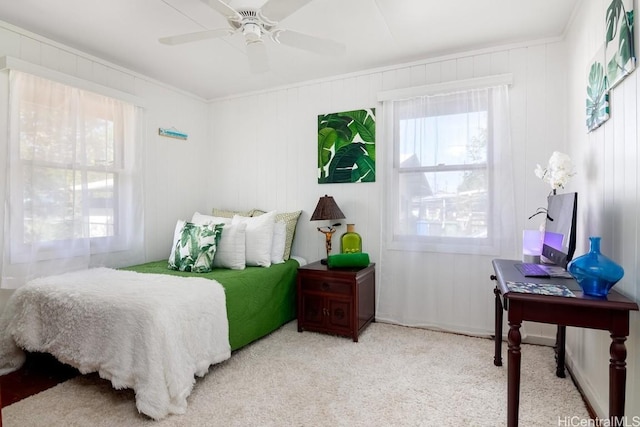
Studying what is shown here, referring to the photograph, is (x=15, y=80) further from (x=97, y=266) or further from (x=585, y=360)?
(x=585, y=360)

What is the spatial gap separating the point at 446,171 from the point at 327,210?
109 centimetres

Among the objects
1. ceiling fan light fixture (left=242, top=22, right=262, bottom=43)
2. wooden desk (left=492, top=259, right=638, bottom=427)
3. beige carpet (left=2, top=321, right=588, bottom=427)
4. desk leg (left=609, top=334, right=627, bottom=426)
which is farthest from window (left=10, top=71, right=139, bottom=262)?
desk leg (left=609, top=334, right=627, bottom=426)

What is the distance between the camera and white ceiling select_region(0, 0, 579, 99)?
225cm

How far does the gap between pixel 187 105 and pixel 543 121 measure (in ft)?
11.4

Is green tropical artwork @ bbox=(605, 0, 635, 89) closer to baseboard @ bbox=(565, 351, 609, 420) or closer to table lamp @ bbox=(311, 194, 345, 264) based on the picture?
baseboard @ bbox=(565, 351, 609, 420)

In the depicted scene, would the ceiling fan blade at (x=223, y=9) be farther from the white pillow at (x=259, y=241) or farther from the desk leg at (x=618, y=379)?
the desk leg at (x=618, y=379)

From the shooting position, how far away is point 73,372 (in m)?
2.40

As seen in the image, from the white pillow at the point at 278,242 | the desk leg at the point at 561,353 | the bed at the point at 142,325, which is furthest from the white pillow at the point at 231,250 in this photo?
the desk leg at the point at 561,353

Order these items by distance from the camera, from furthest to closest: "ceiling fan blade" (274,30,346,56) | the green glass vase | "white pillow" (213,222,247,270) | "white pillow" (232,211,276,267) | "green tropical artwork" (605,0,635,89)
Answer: the green glass vase → "white pillow" (232,211,276,267) → "white pillow" (213,222,247,270) → "ceiling fan blade" (274,30,346,56) → "green tropical artwork" (605,0,635,89)

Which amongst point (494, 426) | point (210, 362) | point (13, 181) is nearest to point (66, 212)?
point (13, 181)

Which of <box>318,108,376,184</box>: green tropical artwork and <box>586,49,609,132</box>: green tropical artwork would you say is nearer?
<box>586,49,609,132</box>: green tropical artwork

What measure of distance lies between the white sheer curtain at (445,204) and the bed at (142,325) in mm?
1366

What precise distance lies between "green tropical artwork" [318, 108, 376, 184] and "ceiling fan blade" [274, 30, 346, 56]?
1.12 meters

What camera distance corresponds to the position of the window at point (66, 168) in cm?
250
